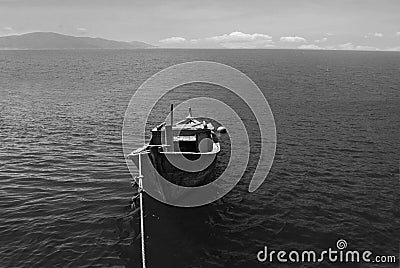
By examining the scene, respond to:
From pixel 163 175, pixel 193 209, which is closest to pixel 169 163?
pixel 163 175

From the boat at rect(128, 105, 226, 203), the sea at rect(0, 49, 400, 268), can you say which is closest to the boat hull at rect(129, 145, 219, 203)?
the boat at rect(128, 105, 226, 203)

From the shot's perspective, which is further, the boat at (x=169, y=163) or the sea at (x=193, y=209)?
the boat at (x=169, y=163)

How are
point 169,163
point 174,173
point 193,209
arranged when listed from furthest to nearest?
1. point 193,209
2. point 174,173
3. point 169,163

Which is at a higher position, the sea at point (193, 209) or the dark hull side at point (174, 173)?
the dark hull side at point (174, 173)

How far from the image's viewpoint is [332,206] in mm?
27453

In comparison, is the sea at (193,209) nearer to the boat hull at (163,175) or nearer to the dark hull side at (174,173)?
the boat hull at (163,175)

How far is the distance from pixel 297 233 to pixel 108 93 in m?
67.9

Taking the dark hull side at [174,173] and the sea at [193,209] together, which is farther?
the dark hull side at [174,173]

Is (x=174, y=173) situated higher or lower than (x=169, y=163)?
lower

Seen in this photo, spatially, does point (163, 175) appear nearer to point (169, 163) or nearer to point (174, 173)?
point (174, 173)

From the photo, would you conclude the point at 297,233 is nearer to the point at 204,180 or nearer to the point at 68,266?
the point at 204,180

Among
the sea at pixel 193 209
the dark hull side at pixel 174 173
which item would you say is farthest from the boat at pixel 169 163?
A: the sea at pixel 193 209

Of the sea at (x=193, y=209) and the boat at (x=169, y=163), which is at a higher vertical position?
the boat at (x=169, y=163)

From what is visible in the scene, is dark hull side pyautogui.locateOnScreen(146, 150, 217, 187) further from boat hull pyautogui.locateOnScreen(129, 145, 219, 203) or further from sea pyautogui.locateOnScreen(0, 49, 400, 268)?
sea pyautogui.locateOnScreen(0, 49, 400, 268)
